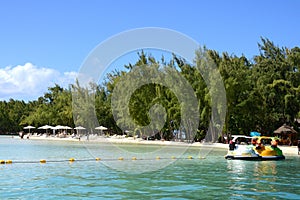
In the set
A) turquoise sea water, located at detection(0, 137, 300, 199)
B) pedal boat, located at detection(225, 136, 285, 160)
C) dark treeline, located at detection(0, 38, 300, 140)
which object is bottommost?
turquoise sea water, located at detection(0, 137, 300, 199)

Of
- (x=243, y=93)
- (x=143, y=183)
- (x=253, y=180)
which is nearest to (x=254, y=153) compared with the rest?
(x=253, y=180)

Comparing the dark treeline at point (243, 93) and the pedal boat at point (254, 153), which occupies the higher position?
the dark treeline at point (243, 93)

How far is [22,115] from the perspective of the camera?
93.5 m

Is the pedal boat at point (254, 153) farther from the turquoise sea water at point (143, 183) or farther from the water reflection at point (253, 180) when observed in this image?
the turquoise sea water at point (143, 183)

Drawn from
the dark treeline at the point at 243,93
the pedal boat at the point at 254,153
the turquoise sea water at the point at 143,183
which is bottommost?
the turquoise sea water at the point at 143,183

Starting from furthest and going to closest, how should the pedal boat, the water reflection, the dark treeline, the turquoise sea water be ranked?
the dark treeline < the pedal boat < the water reflection < the turquoise sea water

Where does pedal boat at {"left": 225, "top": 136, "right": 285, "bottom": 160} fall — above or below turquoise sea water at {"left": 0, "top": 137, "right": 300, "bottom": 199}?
above

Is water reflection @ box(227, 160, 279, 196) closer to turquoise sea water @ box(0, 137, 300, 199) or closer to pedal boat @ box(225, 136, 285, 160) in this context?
turquoise sea water @ box(0, 137, 300, 199)

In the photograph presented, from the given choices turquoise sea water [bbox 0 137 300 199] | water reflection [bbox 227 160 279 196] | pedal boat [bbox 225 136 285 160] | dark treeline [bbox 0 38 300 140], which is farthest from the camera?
dark treeline [bbox 0 38 300 140]

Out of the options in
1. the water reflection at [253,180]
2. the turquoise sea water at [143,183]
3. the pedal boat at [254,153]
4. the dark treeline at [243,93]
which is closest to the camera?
the turquoise sea water at [143,183]

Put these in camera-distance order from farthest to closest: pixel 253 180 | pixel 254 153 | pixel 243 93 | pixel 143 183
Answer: pixel 243 93, pixel 254 153, pixel 253 180, pixel 143 183

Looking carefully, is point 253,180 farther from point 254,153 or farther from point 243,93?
point 243,93

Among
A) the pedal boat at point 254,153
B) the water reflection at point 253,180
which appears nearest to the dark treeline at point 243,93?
the pedal boat at point 254,153

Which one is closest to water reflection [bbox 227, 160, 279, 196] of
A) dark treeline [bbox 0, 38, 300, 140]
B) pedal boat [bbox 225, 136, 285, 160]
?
pedal boat [bbox 225, 136, 285, 160]
